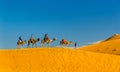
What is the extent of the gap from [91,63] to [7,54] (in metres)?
10.2

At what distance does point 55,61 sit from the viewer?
40312mm

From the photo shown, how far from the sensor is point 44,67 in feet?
125

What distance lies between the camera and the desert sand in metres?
38.0

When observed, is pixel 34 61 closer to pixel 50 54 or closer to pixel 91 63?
pixel 50 54

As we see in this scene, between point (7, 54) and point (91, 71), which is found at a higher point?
point (7, 54)

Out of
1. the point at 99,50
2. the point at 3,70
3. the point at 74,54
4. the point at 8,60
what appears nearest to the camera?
the point at 3,70

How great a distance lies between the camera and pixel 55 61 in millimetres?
40312

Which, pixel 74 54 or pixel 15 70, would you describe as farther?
pixel 74 54

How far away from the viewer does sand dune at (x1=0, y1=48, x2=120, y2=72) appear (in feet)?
125

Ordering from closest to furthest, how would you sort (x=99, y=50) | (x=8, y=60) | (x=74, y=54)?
(x=8, y=60), (x=74, y=54), (x=99, y=50)

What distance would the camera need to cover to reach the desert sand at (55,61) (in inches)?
1495

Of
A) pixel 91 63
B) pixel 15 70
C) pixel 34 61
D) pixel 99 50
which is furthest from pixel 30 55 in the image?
pixel 99 50

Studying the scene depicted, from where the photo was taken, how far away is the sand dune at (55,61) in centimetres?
3797

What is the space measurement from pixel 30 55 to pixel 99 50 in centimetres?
3219
